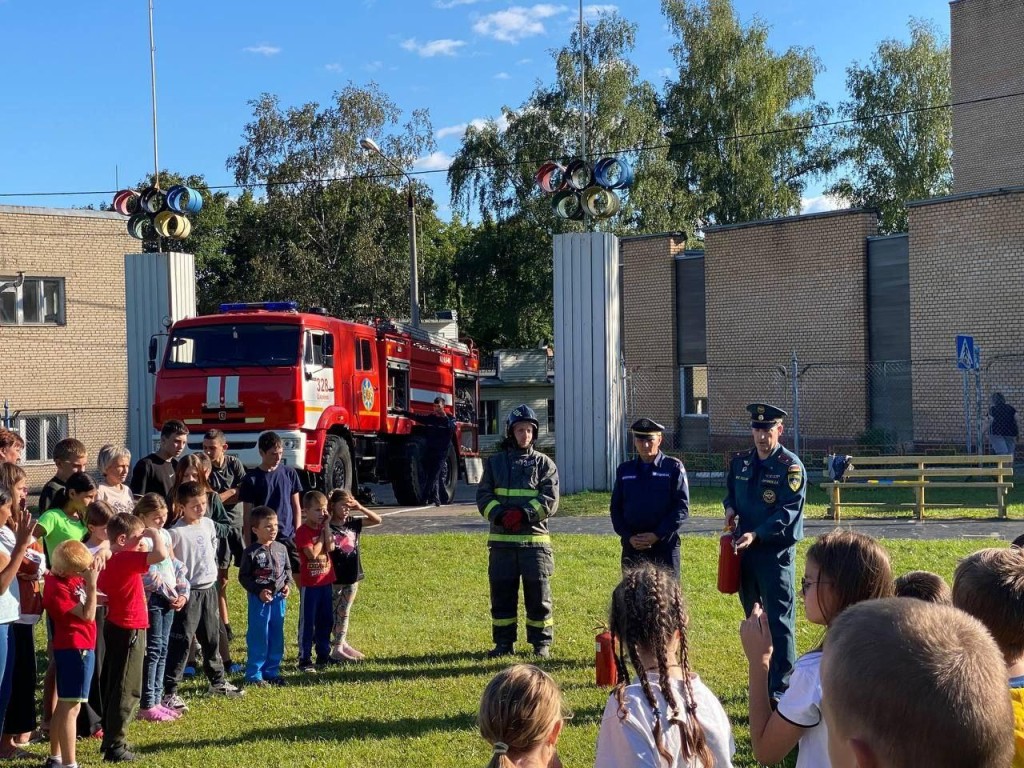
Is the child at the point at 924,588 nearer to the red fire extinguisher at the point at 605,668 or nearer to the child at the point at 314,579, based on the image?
the red fire extinguisher at the point at 605,668

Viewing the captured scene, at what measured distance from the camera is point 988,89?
101ft

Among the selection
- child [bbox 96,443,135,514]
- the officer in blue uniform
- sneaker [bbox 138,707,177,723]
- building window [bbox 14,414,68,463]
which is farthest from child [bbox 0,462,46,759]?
building window [bbox 14,414,68,463]

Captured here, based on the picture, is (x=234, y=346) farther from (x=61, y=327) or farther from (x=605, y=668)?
(x=61, y=327)

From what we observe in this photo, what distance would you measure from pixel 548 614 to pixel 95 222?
78.7ft

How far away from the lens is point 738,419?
94.6ft

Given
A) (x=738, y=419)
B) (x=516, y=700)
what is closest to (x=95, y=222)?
Result: (x=738, y=419)

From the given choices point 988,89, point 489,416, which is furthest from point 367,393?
point 489,416

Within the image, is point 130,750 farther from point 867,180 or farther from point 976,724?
point 867,180

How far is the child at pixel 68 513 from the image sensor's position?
6.45m

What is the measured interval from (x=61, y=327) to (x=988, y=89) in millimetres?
26128

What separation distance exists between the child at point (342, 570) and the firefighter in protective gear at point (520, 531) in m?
1.06

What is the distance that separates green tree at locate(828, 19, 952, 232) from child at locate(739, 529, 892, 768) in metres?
41.3

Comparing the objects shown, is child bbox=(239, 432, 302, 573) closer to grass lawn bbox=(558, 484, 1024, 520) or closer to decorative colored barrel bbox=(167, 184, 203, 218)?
grass lawn bbox=(558, 484, 1024, 520)

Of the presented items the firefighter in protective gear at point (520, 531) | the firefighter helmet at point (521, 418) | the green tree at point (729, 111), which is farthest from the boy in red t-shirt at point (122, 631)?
the green tree at point (729, 111)
